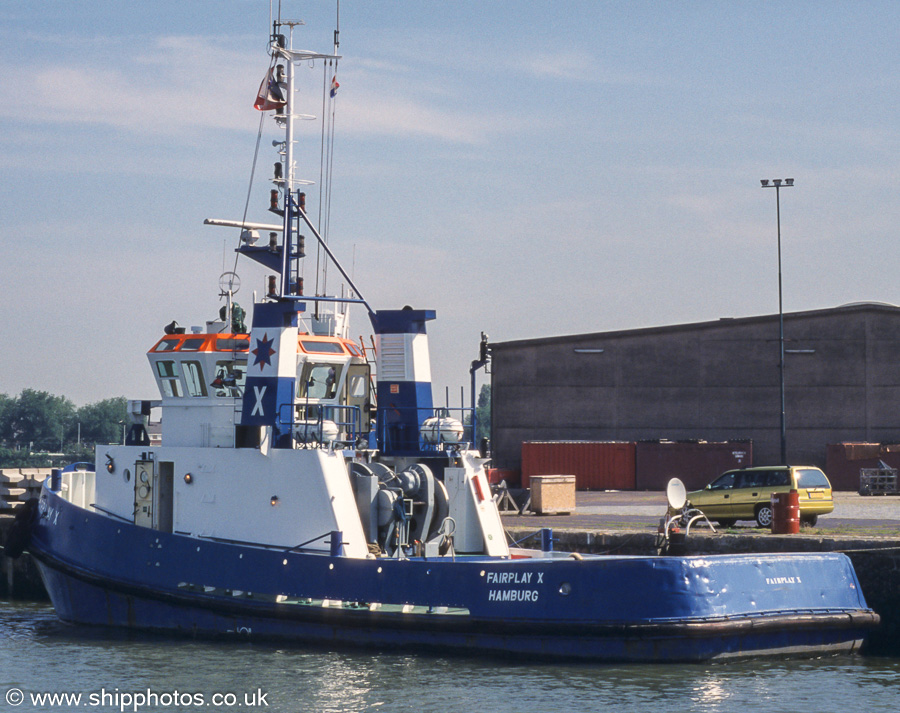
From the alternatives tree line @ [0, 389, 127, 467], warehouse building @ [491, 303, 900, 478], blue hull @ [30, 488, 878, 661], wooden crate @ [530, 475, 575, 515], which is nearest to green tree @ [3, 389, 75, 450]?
tree line @ [0, 389, 127, 467]

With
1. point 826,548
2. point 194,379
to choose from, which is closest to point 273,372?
point 194,379

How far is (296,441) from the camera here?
16.4 m

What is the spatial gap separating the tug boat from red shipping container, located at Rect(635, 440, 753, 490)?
2283 centimetres

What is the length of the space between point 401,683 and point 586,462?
27.3 m

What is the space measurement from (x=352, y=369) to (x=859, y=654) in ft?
27.4

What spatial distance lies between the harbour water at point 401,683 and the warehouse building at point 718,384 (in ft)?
90.1

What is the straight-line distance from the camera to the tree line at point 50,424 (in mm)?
128500

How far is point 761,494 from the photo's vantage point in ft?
81.5

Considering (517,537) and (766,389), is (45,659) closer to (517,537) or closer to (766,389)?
(517,537)

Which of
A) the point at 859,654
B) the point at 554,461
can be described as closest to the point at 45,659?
the point at 859,654

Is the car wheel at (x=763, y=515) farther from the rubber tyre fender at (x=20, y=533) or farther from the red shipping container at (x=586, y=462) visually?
the red shipping container at (x=586, y=462)

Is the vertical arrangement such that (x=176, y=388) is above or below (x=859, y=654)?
above

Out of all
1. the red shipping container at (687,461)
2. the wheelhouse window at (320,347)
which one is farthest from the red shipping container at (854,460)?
the wheelhouse window at (320,347)

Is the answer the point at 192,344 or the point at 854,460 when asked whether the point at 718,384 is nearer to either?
the point at 854,460
